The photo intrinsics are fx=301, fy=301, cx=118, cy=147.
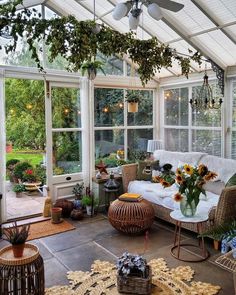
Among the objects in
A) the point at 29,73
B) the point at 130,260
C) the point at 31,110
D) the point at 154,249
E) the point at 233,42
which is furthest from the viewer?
the point at 31,110

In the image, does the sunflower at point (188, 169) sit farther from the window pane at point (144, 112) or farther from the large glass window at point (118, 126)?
the window pane at point (144, 112)

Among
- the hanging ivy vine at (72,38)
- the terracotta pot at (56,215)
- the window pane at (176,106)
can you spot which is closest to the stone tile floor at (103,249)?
the terracotta pot at (56,215)

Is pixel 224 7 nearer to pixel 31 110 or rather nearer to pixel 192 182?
pixel 192 182

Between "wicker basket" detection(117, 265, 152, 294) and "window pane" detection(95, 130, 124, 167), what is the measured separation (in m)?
3.38

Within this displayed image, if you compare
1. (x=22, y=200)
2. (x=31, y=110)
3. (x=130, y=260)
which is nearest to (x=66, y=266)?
(x=130, y=260)

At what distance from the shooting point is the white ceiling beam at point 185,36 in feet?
14.9

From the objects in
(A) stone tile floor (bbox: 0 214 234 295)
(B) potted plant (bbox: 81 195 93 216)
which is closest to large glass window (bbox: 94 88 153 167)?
(B) potted plant (bbox: 81 195 93 216)

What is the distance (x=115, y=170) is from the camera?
602 centimetres

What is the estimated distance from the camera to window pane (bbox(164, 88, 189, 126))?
6112 millimetres

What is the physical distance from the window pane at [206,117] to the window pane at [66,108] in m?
2.25

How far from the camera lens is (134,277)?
8.55ft

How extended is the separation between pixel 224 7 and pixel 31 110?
20.9 feet

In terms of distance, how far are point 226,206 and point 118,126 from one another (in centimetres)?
305

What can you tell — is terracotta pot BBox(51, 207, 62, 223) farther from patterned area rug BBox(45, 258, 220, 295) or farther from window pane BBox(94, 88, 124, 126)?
window pane BBox(94, 88, 124, 126)
